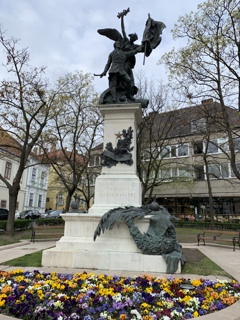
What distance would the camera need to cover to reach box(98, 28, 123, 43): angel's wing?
31.8 feet

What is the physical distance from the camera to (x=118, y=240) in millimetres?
6941

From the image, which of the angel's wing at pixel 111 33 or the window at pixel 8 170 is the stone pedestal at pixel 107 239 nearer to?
the angel's wing at pixel 111 33

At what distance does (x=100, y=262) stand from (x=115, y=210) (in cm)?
139

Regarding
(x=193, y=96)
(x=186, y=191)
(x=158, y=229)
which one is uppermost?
(x=193, y=96)

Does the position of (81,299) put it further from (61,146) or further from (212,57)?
(61,146)

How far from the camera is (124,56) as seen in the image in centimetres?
951

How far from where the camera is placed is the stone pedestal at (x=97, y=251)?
650cm

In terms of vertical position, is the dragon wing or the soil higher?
the dragon wing

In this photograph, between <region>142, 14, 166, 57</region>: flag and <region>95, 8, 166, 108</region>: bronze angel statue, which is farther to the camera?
<region>142, 14, 166, 57</region>: flag

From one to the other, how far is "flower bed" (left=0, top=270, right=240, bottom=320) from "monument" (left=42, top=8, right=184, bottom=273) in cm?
136

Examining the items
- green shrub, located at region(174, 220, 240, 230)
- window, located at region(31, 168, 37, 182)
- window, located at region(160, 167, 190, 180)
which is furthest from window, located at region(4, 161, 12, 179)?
green shrub, located at region(174, 220, 240, 230)

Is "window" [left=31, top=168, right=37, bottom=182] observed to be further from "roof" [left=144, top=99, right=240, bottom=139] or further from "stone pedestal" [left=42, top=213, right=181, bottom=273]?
"stone pedestal" [left=42, top=213, right=181, bottom=273]

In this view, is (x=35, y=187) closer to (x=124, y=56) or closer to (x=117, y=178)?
(x=124, y=56)

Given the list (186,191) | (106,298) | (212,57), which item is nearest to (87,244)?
(106,298)
